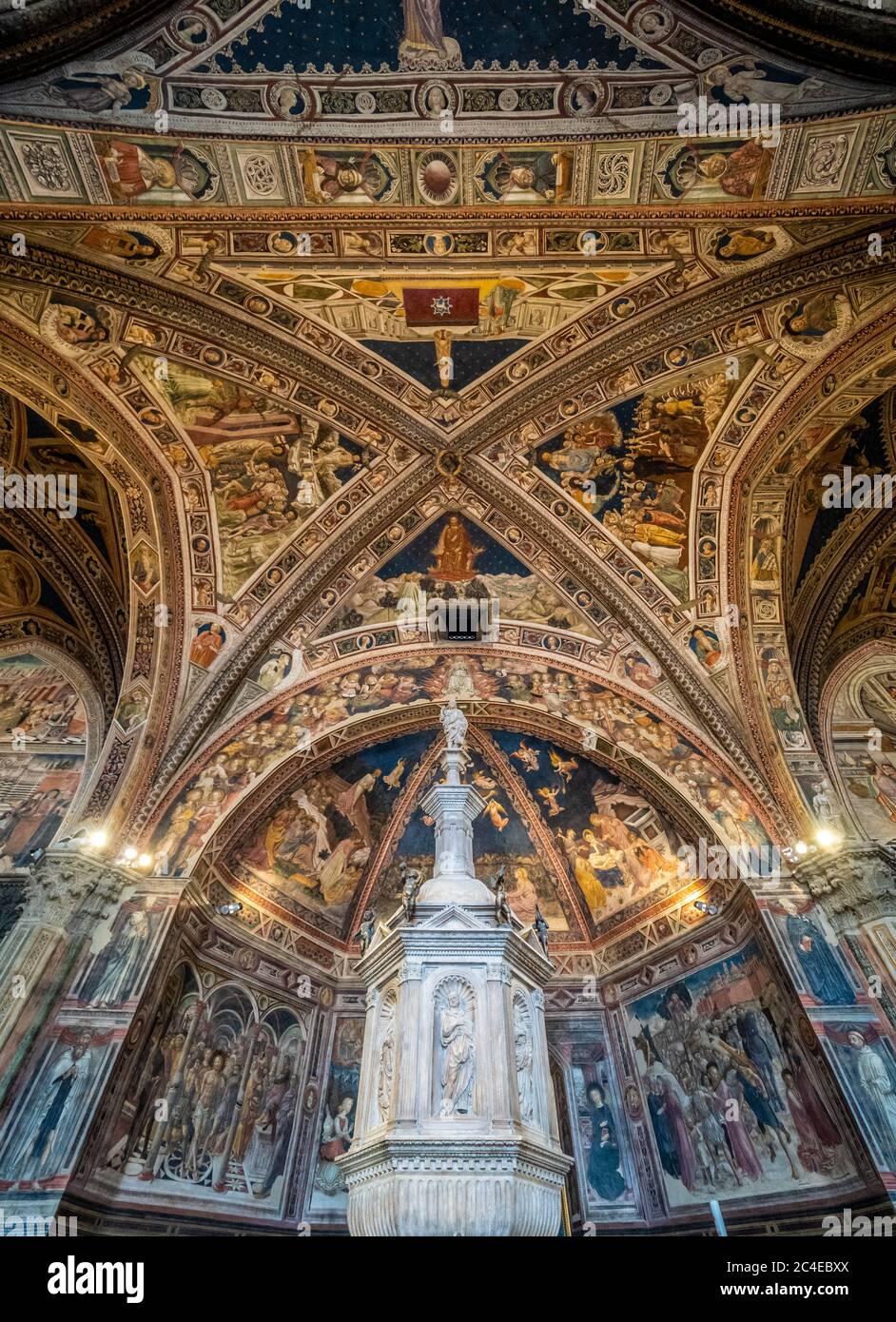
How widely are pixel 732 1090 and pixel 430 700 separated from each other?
7419mm

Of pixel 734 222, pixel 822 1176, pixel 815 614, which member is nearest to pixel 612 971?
pixel 822 1176

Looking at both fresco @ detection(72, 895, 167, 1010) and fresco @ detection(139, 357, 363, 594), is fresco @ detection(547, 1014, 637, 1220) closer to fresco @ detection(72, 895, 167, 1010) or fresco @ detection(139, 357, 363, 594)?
fresco @ detection(72, 895, 167, 1010)

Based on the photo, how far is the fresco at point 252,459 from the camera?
1018 cm

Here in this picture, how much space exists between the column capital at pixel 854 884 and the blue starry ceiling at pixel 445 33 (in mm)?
9228

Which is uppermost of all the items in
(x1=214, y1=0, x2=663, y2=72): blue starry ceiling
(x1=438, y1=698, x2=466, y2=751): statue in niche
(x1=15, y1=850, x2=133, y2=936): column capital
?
(x1=214, y1=0, x2=663, y2=72): blue starry ceiling

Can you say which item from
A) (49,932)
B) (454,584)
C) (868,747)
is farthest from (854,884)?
(49,932)

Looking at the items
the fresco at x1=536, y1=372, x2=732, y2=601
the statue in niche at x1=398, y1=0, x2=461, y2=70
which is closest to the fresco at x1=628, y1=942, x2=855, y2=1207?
the fresco at x1=536, y1=372, x2=732, y2=601

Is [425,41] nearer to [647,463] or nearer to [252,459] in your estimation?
[252,459]

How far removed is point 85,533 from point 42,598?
1732mm

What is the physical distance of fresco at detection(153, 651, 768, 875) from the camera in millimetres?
10656

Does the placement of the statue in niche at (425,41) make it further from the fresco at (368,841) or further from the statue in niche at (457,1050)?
the fresco at (368,841)

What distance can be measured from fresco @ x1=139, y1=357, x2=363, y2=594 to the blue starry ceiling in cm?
392

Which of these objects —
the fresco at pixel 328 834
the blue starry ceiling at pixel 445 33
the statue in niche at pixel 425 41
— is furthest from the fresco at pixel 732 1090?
the statue in niche at pixel 425 41
